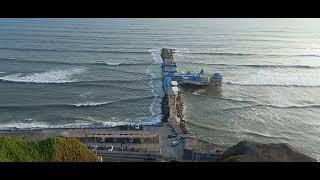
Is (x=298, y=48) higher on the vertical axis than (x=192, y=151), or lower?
higher

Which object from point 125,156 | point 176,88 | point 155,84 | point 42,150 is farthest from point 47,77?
point 42,150

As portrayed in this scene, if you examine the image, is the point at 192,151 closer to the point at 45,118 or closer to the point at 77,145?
the point at 77,145

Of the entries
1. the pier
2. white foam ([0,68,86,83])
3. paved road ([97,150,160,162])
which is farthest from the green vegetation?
white foam ([0,68,86,83])

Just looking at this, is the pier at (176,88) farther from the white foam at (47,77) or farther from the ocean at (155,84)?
the white foam at (47,77)
